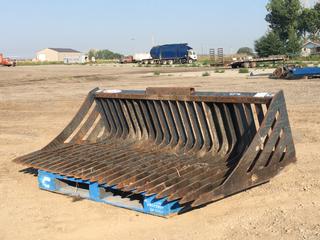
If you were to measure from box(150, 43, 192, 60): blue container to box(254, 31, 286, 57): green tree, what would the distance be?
8580 mm

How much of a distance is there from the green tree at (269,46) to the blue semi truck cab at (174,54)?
26.7 feet

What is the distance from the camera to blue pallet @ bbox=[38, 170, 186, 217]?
15.7ft

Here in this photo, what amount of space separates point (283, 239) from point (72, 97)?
14180 mm

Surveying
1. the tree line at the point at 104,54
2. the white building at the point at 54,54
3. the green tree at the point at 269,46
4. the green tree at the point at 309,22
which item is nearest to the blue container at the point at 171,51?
the green tree at the point at 269,46

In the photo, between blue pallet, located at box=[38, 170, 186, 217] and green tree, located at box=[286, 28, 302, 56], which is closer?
blue pallet, located at box=[38, 170, 186, 217]

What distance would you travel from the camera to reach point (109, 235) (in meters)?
4.43

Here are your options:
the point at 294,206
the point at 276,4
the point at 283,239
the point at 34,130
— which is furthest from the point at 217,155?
the point at 276,4

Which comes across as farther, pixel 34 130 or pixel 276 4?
pixel 276 4

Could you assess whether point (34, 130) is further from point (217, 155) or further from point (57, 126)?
point (217, 155)

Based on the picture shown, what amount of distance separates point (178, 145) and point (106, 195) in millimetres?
1393

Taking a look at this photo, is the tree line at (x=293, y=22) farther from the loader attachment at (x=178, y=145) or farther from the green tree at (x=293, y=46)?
the loader attachment at (x=178, y=145)

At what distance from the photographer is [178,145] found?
21.1 feet

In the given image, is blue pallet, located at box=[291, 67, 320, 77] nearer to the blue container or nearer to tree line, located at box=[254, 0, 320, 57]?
the blue container

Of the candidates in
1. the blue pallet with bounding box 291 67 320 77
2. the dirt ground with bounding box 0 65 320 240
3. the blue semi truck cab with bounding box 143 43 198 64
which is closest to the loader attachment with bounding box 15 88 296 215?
the dirt ground with bounding box 0 65 320 240
